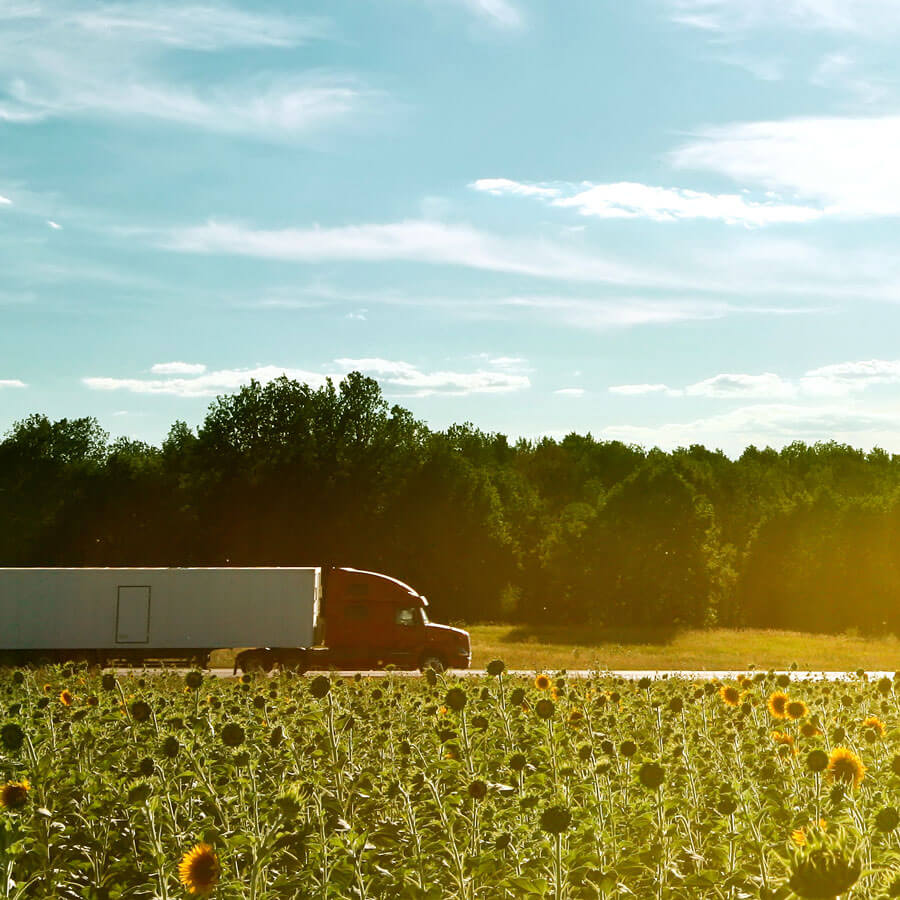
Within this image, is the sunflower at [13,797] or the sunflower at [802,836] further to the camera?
the sunflower at [13,797]

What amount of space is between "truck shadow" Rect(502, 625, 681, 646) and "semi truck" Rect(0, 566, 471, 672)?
48.5ft

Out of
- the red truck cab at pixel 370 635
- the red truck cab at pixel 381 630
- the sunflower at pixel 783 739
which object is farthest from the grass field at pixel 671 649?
the sunflower at pixel 783 739

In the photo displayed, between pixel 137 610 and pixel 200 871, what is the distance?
3218cm

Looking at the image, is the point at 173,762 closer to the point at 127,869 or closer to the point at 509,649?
the point at 127,869

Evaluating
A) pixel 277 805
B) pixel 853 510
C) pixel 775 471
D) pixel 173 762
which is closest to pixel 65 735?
pixel 173 762

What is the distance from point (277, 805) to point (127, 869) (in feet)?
3.99

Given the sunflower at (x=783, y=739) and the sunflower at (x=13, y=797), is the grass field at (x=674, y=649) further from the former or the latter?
the sunflower at (x=13, y=797)

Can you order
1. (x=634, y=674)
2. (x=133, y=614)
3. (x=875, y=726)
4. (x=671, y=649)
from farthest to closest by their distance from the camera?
1. (x=671, y=649)
2. (x=133, y=614)
3. (x=634, y=674)
4. (x=875, y=726)

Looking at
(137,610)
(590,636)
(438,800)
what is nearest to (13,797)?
(438,800)

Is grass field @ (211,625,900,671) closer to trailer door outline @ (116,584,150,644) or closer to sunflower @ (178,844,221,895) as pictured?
trailer door outline @ (116,584,150,644)

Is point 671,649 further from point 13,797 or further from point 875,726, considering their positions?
point 13,797

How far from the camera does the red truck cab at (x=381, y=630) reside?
34.0 m

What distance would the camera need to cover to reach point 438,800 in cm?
560

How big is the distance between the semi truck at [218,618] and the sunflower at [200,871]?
29917mm
